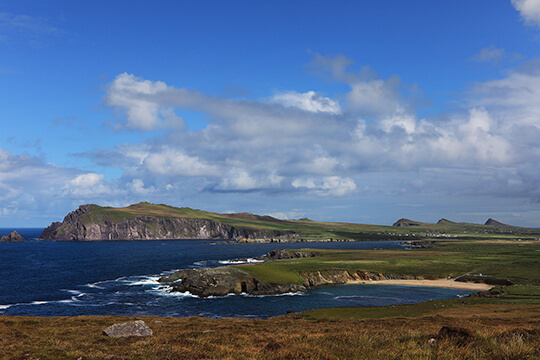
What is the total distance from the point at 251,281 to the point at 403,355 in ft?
275

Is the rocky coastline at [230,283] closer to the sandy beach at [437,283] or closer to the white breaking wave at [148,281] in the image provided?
the white breaking wave at [148,281]

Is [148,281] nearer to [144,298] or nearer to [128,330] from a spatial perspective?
[144,298]

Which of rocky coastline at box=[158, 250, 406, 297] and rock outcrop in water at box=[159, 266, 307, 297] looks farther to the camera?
rocky coastline at box=[158, 250, 406, 297]

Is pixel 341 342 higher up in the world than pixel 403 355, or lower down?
lower down

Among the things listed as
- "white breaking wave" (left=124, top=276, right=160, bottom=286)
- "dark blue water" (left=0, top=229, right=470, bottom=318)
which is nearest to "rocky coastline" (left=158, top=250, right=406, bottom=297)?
"white breaking wave" (left=124, top=276, right=160, bottom=286)

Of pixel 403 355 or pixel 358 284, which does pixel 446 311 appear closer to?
pixel 358 284

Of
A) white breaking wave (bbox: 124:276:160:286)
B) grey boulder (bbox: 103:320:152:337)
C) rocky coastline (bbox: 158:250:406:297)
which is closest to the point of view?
grey boulder (bbox: 103:320:152:337)

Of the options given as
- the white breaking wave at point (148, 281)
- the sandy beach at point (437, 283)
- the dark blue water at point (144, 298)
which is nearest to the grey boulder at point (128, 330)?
the dark blue water at point (144, 298)

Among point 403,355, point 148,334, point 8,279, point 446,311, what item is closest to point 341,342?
point 403,355

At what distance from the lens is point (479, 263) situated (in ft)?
439

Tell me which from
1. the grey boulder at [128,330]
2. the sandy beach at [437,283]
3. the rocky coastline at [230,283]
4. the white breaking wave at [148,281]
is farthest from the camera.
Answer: the white breaking wave at [148,281]

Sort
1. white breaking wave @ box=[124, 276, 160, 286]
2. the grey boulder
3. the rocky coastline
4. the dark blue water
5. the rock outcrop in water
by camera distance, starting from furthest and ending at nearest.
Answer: white breaking wave @ box=[124, 276, 160, 286]
the rocky coastline
the rock outcrop in water
the dark blue water
the grey boulder

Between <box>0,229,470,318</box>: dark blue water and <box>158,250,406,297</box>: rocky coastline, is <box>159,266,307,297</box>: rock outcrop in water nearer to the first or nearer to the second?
<box>158,250,406,297</box>: rocky coastline

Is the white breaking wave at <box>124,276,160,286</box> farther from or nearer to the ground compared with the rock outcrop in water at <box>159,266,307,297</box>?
nearer to the ground
